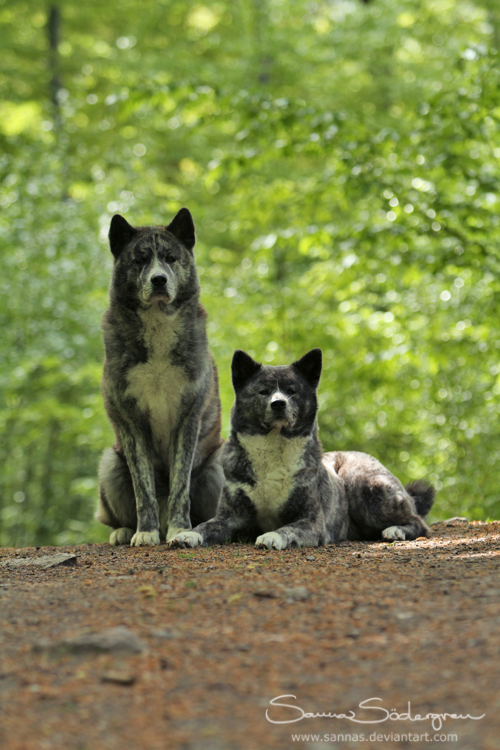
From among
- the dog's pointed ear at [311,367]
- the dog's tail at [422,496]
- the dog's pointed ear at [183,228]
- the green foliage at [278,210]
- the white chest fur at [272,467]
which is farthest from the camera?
the green foliage at [278,210]

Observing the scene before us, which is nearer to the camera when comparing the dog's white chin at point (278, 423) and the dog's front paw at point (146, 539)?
the dog's white chin at point (278, 423)

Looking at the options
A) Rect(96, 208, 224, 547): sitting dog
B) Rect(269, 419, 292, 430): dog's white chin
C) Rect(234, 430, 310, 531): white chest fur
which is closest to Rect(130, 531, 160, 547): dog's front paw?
Rect(96, 208, 224, 547): sitting dog

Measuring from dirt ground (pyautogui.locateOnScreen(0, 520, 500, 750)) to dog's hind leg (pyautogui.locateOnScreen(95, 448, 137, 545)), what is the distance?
2111mm

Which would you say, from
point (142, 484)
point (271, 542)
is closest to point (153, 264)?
point (142, 484)

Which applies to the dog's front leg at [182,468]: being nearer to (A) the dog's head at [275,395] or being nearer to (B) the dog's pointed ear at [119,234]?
(A) the dog's head at [275,395]

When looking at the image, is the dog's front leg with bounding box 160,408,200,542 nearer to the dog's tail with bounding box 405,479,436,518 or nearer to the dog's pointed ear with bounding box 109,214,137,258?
the dog's pointed ear with bounding box 109,214,137,258

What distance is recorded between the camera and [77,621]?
2691 mm

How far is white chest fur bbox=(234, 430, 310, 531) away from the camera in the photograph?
4941mm

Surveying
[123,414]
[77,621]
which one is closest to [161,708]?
[77,621]

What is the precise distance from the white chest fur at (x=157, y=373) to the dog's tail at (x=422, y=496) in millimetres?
2150

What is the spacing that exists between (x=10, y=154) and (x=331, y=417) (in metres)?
7.84

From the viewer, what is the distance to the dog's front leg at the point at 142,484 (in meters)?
5.34

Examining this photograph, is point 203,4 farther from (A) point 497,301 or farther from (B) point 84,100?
(A) point 497,301

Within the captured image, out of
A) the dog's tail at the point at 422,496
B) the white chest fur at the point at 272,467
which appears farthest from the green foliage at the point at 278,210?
the white chest fur at the point at 272,467
